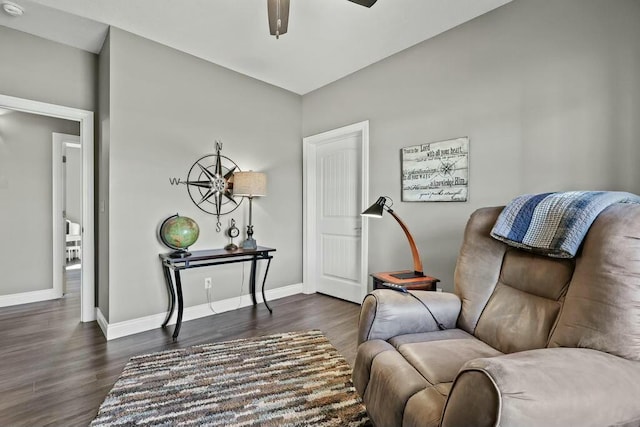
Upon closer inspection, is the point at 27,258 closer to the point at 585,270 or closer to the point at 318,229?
the point at 318,229

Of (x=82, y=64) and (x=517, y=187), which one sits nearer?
(x=517, y=187)

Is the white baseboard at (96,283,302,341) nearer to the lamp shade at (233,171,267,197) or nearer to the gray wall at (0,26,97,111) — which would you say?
the lamp shade at (233,171,267,197)

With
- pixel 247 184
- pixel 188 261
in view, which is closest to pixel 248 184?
pixel 247 184

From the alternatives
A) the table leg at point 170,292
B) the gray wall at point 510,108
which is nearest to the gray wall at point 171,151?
the table leg at point 170,292

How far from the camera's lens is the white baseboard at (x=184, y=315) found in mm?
2586

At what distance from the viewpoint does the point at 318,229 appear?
4.04m

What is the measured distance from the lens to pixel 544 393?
0.74 meters

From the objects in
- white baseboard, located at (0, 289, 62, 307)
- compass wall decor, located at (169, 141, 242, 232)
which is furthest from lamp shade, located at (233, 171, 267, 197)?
white baseboard, located at (0, 289, 62, 307)

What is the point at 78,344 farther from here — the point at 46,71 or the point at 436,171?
the point at 436,171

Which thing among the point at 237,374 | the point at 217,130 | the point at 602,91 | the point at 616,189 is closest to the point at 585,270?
the point at 616,189

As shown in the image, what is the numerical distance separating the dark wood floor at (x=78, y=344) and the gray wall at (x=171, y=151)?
0.33 meters

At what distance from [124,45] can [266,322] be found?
283 centimetres

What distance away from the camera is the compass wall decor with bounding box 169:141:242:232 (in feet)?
10.2

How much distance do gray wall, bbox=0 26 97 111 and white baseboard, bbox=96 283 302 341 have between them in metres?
2.07
